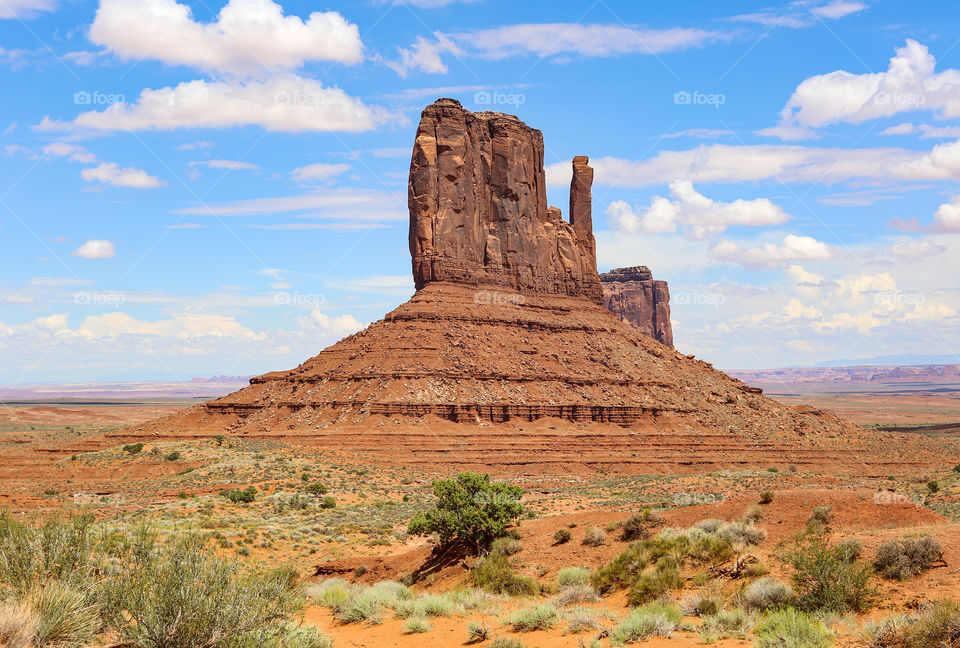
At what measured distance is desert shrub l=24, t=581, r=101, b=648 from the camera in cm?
992

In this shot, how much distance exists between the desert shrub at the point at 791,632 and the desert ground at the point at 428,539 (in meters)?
0.29

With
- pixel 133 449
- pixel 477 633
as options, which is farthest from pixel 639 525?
pixel 133 449

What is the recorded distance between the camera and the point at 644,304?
16700 cm

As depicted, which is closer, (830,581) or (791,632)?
(791,632)

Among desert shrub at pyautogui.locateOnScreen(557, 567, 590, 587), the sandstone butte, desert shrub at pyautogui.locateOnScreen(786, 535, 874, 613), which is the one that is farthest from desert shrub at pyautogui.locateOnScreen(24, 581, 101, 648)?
the sandstone butte

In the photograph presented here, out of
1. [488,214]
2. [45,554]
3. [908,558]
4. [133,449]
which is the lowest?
[133,449]

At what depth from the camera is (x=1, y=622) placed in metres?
9.49

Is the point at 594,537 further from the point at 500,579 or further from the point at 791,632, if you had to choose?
the point at 791,632

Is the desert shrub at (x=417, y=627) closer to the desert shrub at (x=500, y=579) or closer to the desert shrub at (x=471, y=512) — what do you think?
the desert shrub at (x=500, y=579)

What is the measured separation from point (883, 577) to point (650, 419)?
2453 inches

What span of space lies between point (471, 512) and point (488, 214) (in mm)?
70430

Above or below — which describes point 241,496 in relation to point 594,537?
below

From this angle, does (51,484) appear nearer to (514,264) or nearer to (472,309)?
(472,309)

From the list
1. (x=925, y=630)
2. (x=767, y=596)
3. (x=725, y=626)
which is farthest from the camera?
(x=767, y=596)
